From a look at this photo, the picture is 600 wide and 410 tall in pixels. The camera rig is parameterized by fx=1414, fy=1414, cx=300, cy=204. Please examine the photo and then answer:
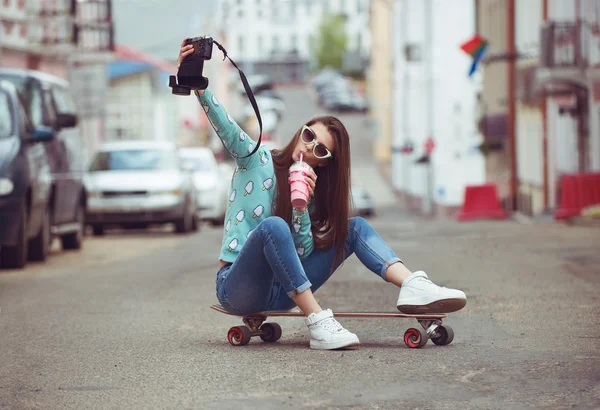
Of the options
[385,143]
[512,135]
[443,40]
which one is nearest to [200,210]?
[512,135]

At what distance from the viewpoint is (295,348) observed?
7402 millimetres

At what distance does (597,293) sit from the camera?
1060 cm

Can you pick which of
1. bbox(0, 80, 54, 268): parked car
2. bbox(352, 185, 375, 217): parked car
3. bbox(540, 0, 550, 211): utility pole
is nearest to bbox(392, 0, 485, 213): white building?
bbox(352, 185, 375, 217): parked car

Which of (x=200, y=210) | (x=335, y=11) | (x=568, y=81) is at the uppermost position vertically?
(x=335, y=11)

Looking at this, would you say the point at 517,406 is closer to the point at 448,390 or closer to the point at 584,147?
the point at 448,390

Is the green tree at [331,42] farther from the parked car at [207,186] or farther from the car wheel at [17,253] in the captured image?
the car wheel at [17,253]

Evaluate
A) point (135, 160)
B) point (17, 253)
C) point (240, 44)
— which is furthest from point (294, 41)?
point (17, 253)

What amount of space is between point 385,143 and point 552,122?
2038 inches

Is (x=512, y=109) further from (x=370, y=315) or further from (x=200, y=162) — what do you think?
(x=370, y=315)

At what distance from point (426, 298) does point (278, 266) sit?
30.1 inches

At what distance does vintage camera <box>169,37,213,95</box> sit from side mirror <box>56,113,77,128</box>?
32.6 ft

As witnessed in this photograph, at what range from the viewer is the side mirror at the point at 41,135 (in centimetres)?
1506

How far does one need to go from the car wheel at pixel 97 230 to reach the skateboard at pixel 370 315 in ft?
52.4

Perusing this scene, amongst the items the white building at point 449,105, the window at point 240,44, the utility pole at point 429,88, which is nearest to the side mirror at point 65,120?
the white building at point 449,105
